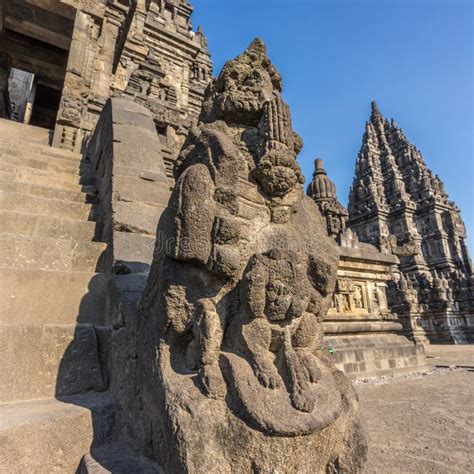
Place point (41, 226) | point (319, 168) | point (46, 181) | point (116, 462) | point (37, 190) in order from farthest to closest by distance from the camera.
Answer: point (319, 168) < point (46, 181) < point (37, 190) < point (41, 226) < point (116, 462)

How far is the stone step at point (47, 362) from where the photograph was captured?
201 cm

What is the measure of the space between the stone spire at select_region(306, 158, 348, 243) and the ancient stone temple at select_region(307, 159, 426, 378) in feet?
4.78

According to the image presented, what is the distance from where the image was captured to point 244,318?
1.58 m

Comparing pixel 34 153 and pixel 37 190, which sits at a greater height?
pixel 34 153

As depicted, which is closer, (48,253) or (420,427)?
(420,427)

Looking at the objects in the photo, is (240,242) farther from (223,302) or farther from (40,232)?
(40,232)

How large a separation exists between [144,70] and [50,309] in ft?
37.5

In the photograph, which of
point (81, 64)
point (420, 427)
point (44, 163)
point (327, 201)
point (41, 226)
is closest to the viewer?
point (420, 427)

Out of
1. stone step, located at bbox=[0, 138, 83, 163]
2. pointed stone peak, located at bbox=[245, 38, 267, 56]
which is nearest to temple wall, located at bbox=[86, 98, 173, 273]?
stone step, located at bbox=[0, 138, 83, 163]

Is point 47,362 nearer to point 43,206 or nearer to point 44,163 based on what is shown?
point 43,206

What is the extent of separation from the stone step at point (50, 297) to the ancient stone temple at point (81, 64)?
501cm

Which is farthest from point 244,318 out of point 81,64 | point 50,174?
point 81,64

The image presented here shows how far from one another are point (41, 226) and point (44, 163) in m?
2.23

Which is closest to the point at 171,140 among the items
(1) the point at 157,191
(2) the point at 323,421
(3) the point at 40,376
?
(1) the point at 157,191
